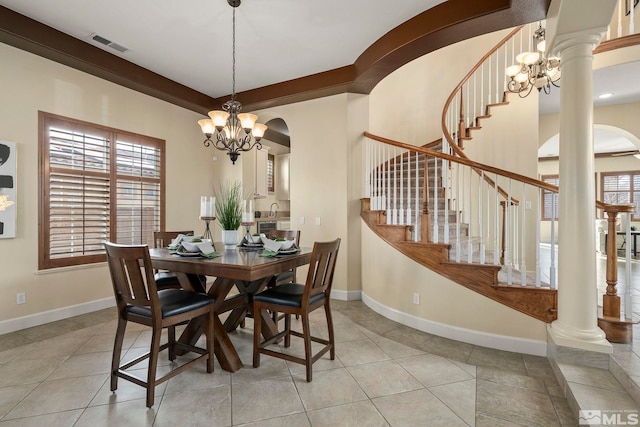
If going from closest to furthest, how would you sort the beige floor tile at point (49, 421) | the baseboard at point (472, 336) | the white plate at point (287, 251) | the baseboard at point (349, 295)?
the beige floor tile at point (49, 421), the white plate at point (287, 251), the baseboard at point (472, 336), the baseboard at point (349, 295)

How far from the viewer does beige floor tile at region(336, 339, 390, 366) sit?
2516mm

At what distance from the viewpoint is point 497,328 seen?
2727 mm

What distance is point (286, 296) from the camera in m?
2.32

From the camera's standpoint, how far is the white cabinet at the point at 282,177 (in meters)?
6.98

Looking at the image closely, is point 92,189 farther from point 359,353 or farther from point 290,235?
point 359,353

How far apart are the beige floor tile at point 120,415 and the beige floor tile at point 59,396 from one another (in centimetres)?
14

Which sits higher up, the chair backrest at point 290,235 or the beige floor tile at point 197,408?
the chair backrest at point 290,235

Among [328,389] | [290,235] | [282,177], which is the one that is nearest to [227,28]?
[290,235]

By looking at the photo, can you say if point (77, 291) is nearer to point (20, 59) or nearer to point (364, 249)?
point (20, 59)

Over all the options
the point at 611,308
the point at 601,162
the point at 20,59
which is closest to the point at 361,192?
the point at 611,308

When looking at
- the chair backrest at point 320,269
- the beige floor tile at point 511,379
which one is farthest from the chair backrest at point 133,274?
the beige floor tile at point 511,379

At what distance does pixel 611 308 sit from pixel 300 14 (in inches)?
144

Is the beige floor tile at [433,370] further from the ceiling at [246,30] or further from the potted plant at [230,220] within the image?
the ceiling at [246,30]

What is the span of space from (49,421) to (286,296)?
1.53 metres
